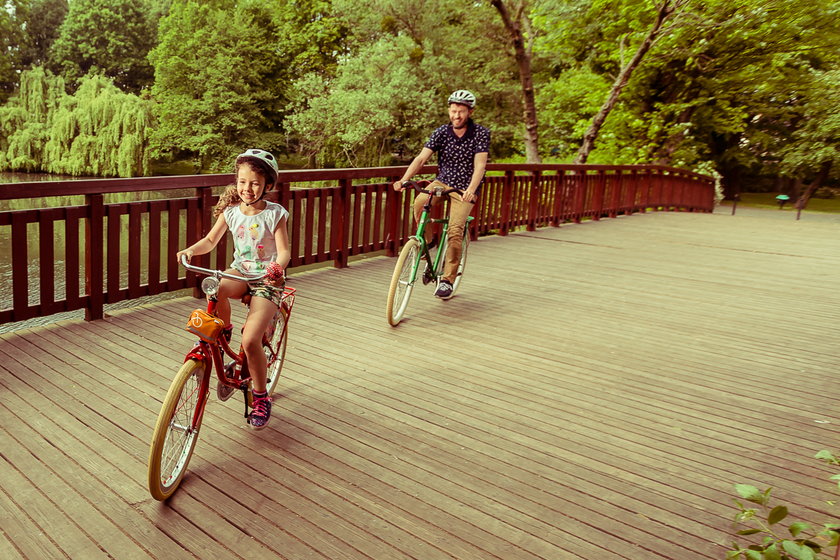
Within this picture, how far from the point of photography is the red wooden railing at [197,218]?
15.4 ft

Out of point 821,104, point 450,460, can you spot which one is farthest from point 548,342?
point 821,104

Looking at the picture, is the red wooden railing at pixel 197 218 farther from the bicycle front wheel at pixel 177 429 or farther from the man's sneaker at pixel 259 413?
the bicycle front wheel at pixel 177 429

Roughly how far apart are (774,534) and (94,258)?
4.61m

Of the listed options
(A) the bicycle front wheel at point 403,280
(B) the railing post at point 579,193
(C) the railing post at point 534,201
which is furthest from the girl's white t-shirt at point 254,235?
(B) the railing post at point 579,193

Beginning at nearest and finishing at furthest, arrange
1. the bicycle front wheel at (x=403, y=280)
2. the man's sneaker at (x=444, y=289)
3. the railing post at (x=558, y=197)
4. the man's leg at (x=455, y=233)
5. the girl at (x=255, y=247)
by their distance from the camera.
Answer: the girl at (x=255, y=247), the bicycle front wheel at (x=403, y=280), the man's leg at (x=455, y=233), the man's sneaker at (x=444, y=289), the railing post at (x=558, y=197)

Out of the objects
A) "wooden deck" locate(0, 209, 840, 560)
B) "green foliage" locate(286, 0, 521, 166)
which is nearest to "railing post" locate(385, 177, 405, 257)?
"wooden deck" locate(0, 209, 840, 560)

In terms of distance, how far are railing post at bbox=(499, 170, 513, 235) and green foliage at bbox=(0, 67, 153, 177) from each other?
19.9 metres

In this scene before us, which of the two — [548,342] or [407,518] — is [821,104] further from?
[407,518]

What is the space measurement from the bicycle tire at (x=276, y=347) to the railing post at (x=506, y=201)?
730cm

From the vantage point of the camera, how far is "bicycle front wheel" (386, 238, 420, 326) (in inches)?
207

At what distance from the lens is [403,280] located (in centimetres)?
546

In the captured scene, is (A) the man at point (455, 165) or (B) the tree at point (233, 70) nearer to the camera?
(A) the man at point (455, 165)

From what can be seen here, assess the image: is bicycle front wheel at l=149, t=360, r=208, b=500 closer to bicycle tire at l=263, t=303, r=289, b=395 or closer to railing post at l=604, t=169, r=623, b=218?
bicycle tire at l=263, t=303, r=289, b=395

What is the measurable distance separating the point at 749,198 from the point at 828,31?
1416 cm
